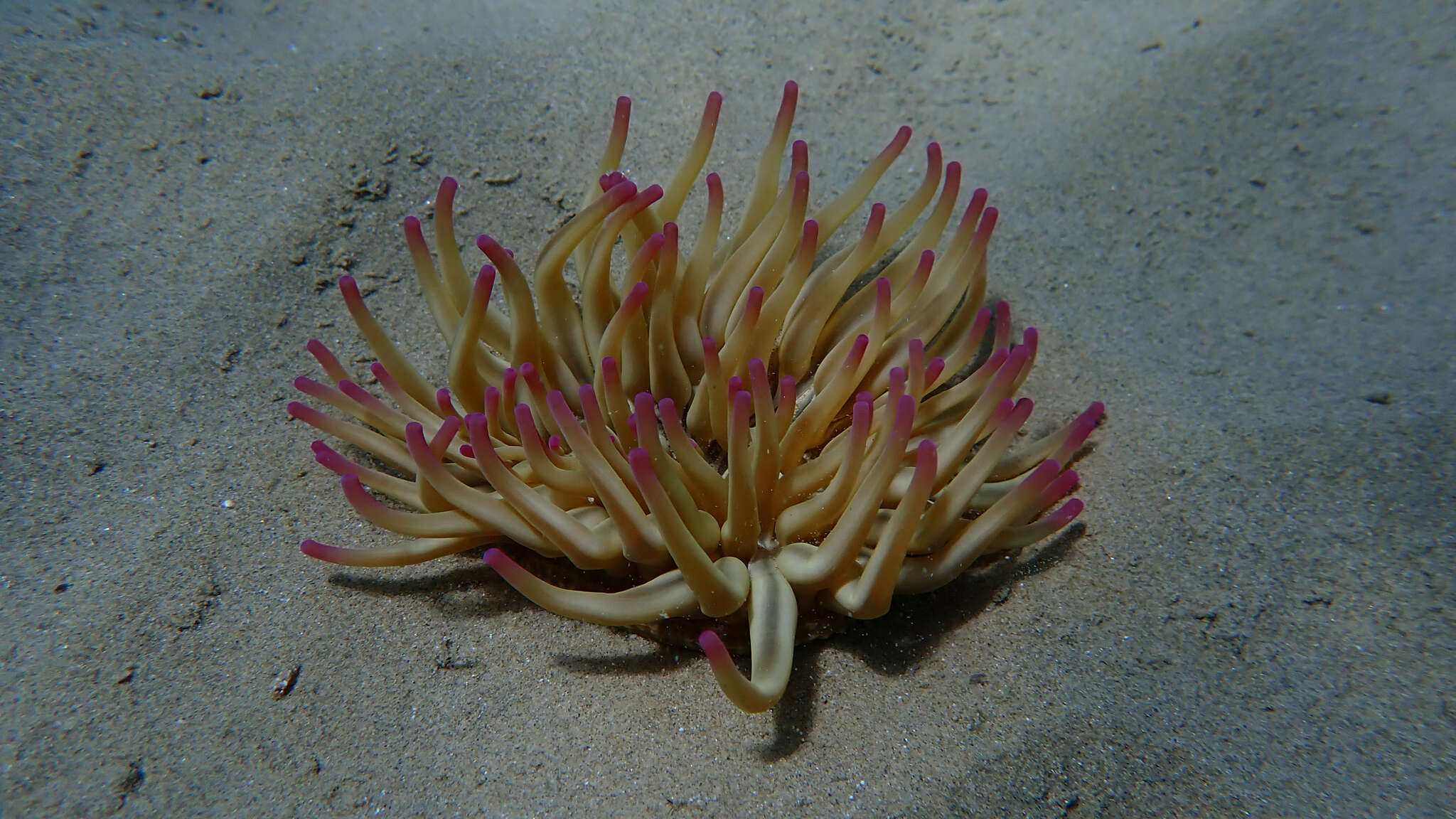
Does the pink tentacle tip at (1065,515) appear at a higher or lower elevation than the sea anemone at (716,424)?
lower

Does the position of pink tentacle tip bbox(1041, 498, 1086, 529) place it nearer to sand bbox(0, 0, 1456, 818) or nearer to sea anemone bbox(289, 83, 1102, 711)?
sea anemone bbox(289, 83, 1102, 711)

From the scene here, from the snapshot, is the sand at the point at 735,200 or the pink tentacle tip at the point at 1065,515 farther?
the pink tentacle tip at the point at 1065,515

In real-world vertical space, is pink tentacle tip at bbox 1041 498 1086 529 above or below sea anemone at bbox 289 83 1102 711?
below

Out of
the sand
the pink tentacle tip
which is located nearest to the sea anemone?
the pink tentacle tip

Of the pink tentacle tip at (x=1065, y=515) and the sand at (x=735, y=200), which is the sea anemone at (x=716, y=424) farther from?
the sand at (x=735, y=200)

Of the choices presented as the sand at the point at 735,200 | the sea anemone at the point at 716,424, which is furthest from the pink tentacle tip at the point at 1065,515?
the sand at the point at 735,200

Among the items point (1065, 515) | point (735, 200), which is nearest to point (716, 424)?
point (1065, 515)
